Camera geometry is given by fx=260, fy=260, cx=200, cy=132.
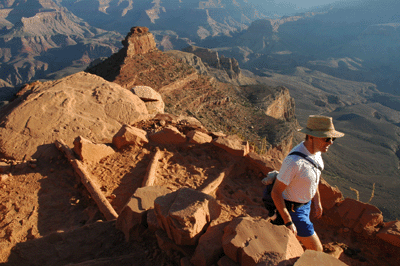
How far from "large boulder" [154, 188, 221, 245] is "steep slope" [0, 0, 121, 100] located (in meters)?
110

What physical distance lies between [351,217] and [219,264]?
338cm

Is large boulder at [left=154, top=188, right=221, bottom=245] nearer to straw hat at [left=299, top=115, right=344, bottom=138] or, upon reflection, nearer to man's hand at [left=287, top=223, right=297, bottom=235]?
man's hand at [left=287, top=223, right=297, bottom=235]

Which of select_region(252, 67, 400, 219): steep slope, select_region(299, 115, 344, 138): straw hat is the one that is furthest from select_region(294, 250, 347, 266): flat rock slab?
select_region(252, 67, 400, 219): steep slope

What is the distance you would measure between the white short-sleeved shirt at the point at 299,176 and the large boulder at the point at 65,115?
5.04m

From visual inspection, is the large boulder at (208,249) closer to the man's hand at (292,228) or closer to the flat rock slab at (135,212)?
the man's hand at (292,228)

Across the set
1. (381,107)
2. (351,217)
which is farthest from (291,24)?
(351,217)

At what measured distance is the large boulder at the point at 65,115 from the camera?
Answer: 19.8 feet

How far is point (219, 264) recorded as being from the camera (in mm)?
2824

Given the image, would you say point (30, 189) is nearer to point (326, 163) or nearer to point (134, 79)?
point (134, 79)

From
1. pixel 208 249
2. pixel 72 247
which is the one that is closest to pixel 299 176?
pixel 208 249

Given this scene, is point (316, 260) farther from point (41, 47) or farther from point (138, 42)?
point (41, 47)

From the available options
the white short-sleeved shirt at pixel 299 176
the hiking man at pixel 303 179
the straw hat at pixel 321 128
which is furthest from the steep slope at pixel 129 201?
the straw hat at pixel 321 128

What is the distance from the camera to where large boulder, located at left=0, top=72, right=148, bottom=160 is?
19.8ft

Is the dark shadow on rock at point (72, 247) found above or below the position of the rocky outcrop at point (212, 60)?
above
